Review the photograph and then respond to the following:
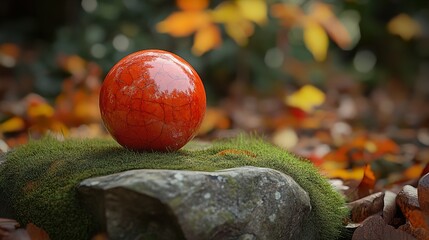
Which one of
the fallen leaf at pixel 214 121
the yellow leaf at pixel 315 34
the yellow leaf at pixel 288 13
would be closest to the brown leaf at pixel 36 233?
the fallen leaf at pixel 214 121

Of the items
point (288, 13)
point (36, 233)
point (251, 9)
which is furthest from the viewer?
point (288, 13)

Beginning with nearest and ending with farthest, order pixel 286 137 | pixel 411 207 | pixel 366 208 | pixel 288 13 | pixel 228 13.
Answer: pixel 411 207 < pixel 366 208 < pixel 286 137 < pixel 228 13 < pixel 288 13

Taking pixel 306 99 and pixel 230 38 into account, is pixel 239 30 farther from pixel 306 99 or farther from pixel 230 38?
pixel 306 99

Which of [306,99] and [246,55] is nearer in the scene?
[306,99]

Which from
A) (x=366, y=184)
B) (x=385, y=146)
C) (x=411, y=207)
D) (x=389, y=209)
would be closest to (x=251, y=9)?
(x=385, y=146)

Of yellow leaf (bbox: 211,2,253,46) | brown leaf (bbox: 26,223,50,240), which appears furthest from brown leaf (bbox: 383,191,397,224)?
yellow leaf (bbox: 211,2,253,46)

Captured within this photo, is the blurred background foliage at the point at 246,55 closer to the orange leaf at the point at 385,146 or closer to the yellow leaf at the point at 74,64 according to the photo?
the yellow leaf at the point at 74,64

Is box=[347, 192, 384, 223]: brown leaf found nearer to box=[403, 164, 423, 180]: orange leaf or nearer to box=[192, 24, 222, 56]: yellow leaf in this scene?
box=[403, 164, 423, 180]: orange leaf
